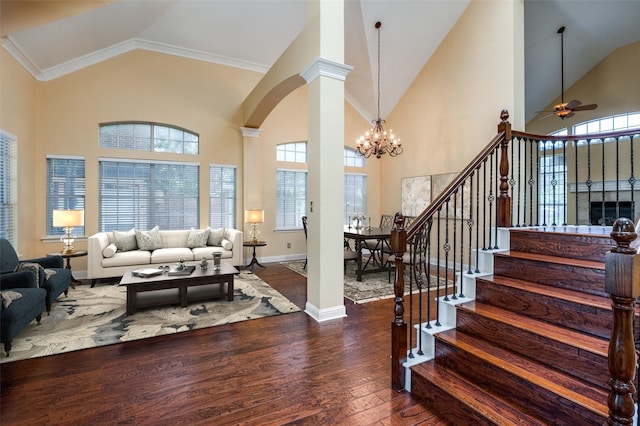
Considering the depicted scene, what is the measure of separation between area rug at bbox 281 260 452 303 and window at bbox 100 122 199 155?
11.2ft

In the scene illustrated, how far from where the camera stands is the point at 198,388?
2.13 m

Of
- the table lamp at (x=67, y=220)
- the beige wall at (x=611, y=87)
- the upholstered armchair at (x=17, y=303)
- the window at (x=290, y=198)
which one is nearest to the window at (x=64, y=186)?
the table lamp at (x=67, y=220)

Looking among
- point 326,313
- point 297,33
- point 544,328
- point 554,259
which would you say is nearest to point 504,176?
point 554,259

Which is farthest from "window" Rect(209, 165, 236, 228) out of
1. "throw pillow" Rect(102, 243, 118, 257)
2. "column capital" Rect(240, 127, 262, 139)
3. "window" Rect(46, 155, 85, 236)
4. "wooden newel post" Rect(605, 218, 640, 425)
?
"wooden newel post" Rect(605, 218, 640, 425)

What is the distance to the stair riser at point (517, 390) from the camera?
1.44 m

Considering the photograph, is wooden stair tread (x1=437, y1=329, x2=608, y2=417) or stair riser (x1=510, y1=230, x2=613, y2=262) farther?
stair riser (x1=510, y1=230, x2=613, y2=262)

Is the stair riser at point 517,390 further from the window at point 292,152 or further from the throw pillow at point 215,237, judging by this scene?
the window at point 292,152

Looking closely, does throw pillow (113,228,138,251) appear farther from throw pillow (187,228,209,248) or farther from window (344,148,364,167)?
window (344,148,364,167)

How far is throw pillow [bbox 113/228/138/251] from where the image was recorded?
17.2ft

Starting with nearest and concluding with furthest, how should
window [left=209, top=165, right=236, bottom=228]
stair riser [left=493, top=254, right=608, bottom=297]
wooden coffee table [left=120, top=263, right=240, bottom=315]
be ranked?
stair riser [left=493, top=254, right=608, bottom=297]
wooden coffee table [left=120, top=263, right=240, bottom=315]
window [left=209, top=165, right=236, bottom=228]

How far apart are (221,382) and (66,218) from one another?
13.7 ft

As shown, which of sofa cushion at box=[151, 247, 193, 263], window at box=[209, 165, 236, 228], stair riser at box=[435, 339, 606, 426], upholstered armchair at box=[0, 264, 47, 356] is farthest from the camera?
window at box=[209, 165, 236, 228]

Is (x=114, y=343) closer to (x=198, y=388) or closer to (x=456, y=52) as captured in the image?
(x=198, y=388)

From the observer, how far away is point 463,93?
5461 millimetres
